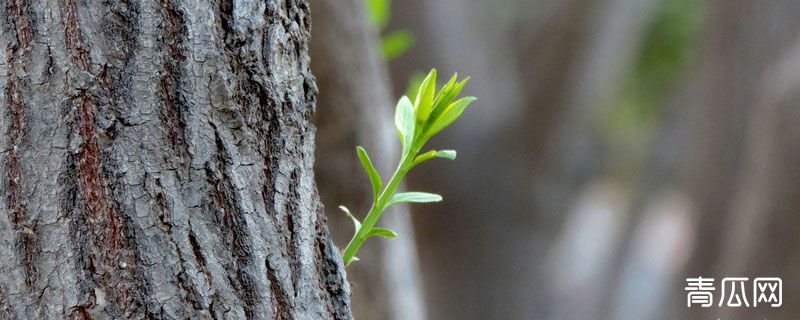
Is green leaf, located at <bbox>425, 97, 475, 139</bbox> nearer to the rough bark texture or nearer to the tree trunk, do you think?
the rough bark texture

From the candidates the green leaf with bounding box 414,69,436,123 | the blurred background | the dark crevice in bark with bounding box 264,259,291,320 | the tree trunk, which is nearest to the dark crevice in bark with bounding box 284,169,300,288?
the dark crevice in bark with bounding box 264,259,291,320

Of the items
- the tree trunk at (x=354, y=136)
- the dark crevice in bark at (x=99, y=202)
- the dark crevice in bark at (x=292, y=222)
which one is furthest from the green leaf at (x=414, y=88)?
the dark crevice in bark at (x=99, y=202)

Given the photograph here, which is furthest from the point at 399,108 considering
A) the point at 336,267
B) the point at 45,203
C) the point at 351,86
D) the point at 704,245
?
the point at 704,245

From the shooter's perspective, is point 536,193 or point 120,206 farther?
point 536,193

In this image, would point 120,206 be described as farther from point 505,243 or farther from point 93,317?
point 505,243

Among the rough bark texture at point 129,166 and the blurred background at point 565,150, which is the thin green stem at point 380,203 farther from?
the blurred background at point 565,150

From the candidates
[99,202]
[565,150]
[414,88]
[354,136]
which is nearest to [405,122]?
[99,202]

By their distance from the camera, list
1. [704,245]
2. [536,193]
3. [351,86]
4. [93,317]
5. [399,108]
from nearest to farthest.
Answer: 1. [93,317]
2. [399,108]
3. [351,86]
4. [704,245]
5. [536,193]
